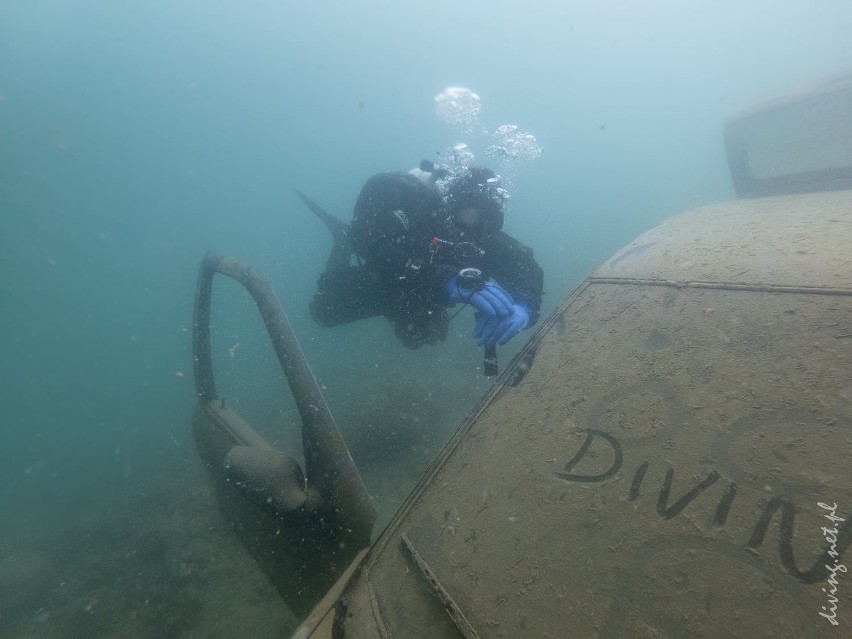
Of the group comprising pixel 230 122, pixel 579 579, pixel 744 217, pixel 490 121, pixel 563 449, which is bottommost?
pixel 579 579

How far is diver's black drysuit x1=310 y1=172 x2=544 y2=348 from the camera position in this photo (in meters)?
3.50

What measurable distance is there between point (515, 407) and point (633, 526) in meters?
0.66

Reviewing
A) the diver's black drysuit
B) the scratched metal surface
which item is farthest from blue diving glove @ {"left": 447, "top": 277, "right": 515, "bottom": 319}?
the scratched metal surface

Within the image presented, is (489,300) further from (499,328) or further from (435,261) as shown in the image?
(435,261)

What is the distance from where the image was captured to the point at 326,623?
1570 millimetres

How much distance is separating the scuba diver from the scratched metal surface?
1144 mm

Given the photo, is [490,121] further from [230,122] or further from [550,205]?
[230,122]

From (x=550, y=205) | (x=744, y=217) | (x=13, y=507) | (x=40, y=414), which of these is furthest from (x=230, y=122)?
(x=744, y=217)

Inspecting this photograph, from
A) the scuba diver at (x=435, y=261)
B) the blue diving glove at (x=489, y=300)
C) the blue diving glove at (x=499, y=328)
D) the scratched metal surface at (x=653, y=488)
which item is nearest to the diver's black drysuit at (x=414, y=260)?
the scuba diver at (x=435, y=261)

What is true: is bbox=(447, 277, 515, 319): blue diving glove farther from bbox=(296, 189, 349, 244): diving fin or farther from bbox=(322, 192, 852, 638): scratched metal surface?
bbox=(296, 189, 349, 244): diving fin

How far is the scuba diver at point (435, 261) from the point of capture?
3.01 metres

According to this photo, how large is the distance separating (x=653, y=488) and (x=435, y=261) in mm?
2512

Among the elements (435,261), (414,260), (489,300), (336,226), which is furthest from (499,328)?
(336,226)

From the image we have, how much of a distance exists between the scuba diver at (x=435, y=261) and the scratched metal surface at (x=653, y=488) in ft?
3.75
